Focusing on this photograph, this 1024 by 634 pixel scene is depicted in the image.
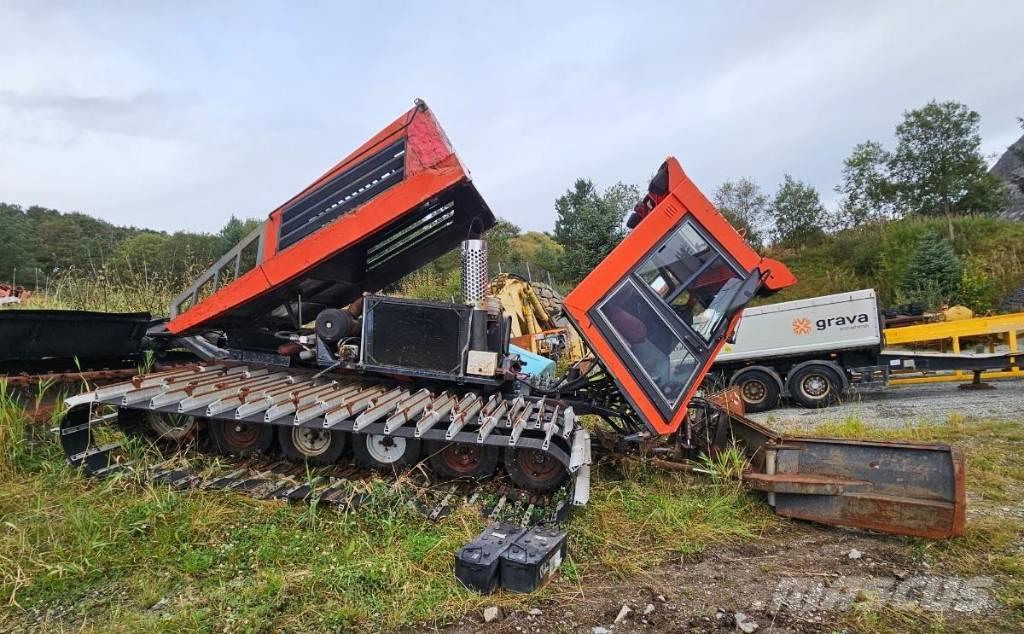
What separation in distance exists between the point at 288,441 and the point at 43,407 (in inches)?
77.2

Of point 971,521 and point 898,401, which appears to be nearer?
point 971,521

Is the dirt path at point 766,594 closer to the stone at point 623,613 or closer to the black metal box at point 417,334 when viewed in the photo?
the stone at point 623,613

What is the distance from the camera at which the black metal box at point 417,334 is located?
4.36 metres

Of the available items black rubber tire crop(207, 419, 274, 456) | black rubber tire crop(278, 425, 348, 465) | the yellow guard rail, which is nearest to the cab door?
black rubber tire crop(278, 425, 348, 465)

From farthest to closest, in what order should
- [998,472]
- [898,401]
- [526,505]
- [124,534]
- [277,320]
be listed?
[898,401], [277,320], [998,472], [526,505], [124,534]

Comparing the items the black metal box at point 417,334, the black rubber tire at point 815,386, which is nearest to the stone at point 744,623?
the black metal box at point 417,334

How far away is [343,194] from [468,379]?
1680 millimetres

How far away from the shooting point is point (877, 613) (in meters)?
2.57

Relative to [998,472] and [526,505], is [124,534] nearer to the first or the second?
[526,505]

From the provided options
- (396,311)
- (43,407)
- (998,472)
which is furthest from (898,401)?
(43,407)

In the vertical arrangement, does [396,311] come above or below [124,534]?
above

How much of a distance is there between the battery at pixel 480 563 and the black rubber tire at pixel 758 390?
8464mm

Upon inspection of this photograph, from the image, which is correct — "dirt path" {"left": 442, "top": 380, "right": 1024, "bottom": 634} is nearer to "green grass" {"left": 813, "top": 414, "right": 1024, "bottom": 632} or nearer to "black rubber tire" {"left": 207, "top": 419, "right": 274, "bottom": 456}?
"green grass" {"left": 813, "top": 414, "right": 1024, "bottom": 632}

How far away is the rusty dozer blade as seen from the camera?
329 centimetres
